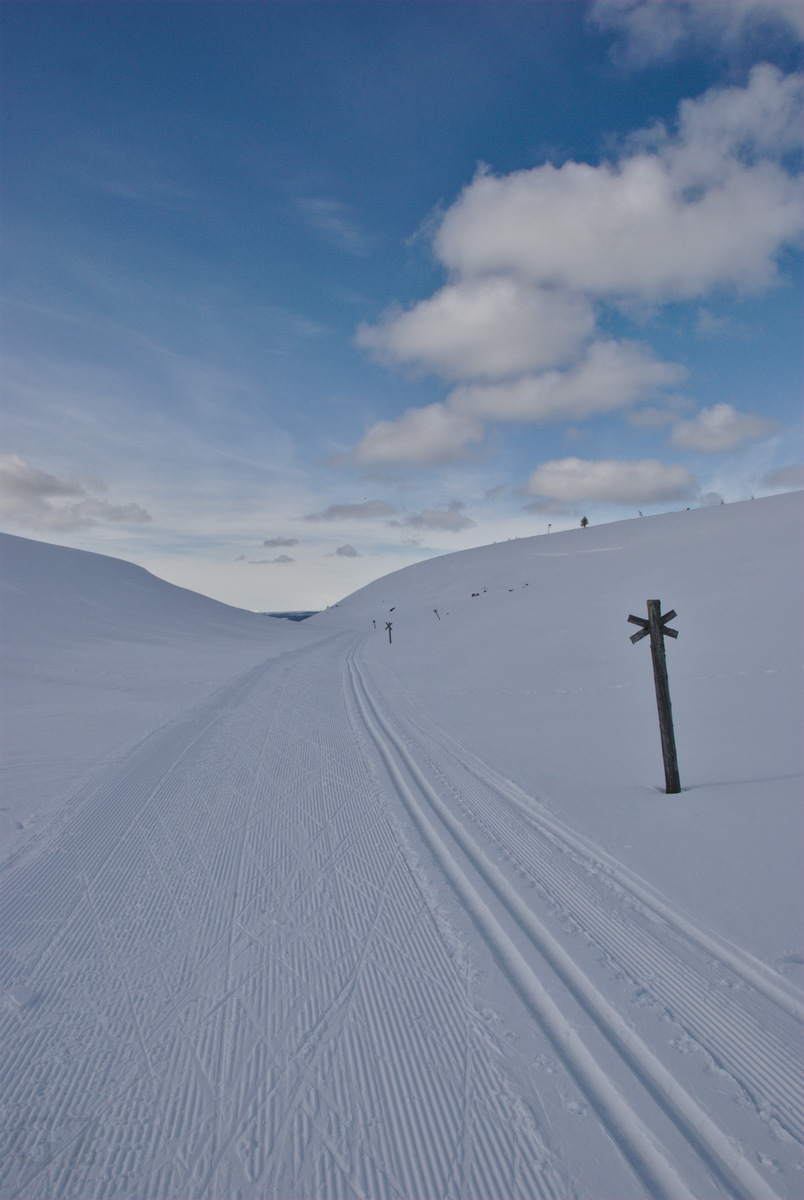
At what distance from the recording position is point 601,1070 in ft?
9.51

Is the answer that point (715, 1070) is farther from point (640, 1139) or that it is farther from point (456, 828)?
point (456, 828)

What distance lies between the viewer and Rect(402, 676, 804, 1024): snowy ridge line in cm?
343

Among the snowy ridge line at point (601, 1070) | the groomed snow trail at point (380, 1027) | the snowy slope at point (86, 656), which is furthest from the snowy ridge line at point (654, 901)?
the snowy slope at point (86, 656)

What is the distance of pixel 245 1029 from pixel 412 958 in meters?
1.15

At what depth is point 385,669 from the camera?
68.5ft

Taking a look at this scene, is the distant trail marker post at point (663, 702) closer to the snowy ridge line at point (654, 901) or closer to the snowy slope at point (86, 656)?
the snowy ridge line at point (654, 901)

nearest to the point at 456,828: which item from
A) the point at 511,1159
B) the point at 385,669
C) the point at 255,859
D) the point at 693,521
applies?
the point at 255,859

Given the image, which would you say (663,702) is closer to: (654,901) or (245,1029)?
(654,901)

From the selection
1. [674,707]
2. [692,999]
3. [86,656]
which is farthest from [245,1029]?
[86,656]

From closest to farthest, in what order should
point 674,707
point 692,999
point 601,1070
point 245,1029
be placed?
point 601,1070, point 245,1029, point 692,999, point 674,707

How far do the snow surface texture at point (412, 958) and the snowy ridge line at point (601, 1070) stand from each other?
0.01 meters

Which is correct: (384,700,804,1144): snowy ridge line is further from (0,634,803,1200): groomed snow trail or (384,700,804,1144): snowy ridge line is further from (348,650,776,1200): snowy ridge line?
(348,650,776,1200): snowy ridge line

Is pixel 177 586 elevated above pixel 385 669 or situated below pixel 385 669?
above

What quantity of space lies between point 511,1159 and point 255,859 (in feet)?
11.5
